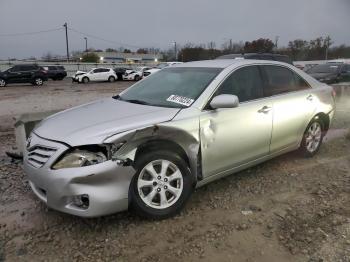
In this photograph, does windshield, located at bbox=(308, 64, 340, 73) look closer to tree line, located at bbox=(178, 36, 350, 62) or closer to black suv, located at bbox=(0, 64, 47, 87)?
black suv, located at bbox=(0, 64, 47, 87)

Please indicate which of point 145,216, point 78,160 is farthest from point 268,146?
point 78,160

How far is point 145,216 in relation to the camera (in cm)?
352

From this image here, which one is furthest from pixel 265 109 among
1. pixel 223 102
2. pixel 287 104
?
pixel 223 102

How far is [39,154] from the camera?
345cm

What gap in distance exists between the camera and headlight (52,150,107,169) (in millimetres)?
3203

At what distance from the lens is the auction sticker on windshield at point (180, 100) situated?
3912 millimetres

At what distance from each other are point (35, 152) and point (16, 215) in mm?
789

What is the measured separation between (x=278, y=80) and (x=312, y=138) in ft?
3.91

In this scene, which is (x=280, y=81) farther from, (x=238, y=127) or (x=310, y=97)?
(x=238, y=127)

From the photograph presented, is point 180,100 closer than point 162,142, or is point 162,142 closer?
point 162,142

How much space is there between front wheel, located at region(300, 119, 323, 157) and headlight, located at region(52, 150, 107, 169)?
10.7 feet

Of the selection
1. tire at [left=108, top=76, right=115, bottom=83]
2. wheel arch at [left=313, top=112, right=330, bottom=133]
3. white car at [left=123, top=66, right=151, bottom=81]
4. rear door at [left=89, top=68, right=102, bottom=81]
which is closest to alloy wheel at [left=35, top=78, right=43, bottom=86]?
rear door at [left=89, top=68, right=102, bottom=81]

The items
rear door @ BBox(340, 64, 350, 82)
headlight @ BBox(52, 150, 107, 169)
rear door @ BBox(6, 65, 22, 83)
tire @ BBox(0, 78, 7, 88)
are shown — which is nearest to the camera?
headlight @ BBox(52, 150, 107, 169)

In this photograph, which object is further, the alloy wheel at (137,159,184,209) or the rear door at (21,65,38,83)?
the rear door at (21,65,38,83)
